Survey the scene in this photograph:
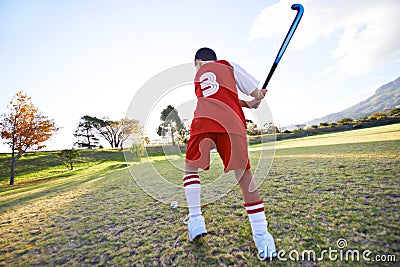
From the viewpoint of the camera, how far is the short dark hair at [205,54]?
211 centimetres

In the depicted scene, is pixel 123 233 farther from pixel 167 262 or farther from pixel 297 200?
pixel 297 200

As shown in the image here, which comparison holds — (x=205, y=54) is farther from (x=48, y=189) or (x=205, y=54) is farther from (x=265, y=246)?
(x=48, y=189)

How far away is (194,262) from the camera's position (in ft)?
4.51

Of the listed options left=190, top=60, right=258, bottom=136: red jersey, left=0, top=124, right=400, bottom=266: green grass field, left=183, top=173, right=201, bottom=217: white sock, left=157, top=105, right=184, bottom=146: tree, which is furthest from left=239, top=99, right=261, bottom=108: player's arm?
left=157, top=105, right=184, bottom=146: tree

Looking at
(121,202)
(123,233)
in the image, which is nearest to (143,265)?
(123,233)

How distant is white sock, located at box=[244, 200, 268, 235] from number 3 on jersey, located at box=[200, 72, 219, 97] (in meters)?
1.00

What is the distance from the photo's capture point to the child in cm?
161

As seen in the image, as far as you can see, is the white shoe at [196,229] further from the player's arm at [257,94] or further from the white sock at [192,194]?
the player's arm at [257,94]

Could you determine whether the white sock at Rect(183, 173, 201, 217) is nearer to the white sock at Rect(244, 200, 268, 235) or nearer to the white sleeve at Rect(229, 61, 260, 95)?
the white sock at Rect(244, 200, 268, 235)

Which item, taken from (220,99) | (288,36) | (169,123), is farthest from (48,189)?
(288,36)

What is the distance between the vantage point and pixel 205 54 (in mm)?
2121

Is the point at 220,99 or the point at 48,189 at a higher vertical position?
the point at 220,99

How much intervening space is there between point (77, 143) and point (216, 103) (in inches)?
1849

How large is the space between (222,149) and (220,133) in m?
0.14
